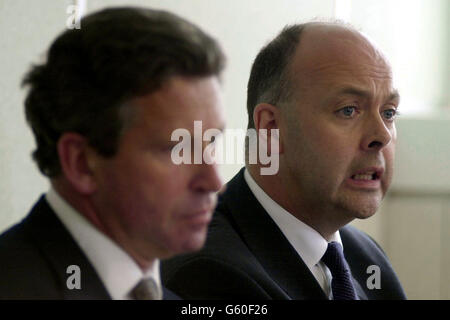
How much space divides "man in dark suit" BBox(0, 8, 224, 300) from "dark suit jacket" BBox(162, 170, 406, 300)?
114 millimetres

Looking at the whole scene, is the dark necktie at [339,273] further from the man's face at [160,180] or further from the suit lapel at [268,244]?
the man's face at [160,180]

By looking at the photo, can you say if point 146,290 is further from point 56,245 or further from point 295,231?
point 295,231

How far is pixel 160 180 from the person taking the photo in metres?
0.60

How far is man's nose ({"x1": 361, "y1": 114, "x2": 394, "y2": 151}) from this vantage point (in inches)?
33.4

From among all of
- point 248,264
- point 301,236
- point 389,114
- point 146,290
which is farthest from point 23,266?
point 389,114

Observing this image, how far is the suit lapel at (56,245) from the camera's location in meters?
0.60

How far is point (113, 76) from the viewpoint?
0.57m

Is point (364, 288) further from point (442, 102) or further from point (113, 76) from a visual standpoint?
point (113, 76)

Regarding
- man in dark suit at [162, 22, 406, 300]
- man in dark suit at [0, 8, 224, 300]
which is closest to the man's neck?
man in dark suit at [162, 22, 406, 300]

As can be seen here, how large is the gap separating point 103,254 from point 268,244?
11.4 inches

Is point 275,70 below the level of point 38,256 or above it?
above

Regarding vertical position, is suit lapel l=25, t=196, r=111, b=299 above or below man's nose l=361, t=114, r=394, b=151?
below

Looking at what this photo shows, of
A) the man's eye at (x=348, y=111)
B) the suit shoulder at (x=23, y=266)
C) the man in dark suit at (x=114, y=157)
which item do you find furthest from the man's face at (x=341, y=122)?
the suit shoulder at (x=23, y=266)

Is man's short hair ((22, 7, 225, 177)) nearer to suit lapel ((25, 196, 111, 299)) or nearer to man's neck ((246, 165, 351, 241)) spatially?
suit lapel ((25, 196, 111, 299))
